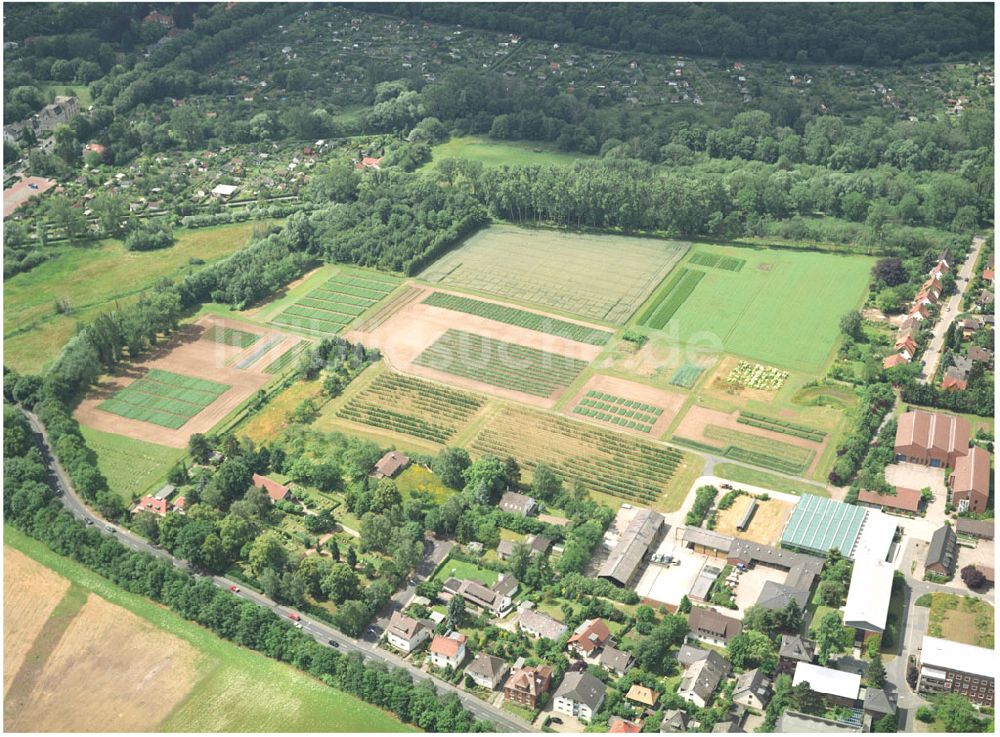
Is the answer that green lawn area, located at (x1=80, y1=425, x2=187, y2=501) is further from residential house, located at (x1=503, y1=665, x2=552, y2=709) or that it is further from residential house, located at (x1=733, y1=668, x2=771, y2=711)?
residential house, located at (x1=733, y1=668, x2=771, y2=711)

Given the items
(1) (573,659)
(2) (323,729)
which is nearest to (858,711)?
(1) (573,659)

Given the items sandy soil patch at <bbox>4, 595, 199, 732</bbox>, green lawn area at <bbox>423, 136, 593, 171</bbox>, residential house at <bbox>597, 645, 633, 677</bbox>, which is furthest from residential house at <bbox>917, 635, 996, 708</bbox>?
green lawn area at <bbox>423, 136, 593, 171</bbox>

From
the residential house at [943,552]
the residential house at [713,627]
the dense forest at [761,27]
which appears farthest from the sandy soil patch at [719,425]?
the dense forest at [761,27]

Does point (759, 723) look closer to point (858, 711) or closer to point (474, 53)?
point (858, 711)

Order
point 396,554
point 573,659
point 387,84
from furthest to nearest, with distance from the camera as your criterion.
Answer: point 387,84 → point 396,554 → point 573,659

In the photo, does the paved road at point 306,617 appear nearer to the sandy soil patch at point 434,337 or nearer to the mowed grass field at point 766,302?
the sandy soil patch at point 434,337

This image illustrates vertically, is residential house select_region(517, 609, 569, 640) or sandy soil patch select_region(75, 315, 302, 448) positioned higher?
residential house select_region(517, 609, 569, 640)

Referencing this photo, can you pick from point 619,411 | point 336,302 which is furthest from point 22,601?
point 619,411
